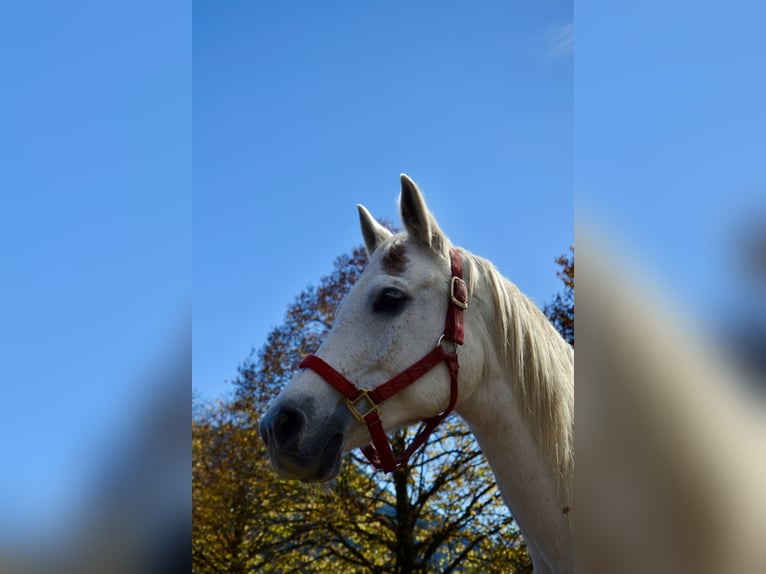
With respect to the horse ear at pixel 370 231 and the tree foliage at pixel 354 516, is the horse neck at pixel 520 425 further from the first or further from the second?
the tree foliage at pixel 354 516

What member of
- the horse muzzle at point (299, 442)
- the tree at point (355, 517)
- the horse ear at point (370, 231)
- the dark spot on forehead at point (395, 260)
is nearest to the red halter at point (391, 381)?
the horse muzzle at point (299, 442)

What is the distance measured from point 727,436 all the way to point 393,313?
212 cm

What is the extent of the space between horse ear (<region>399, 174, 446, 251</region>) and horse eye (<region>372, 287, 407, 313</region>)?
0.96 feet

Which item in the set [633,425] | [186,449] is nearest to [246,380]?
[186,449]

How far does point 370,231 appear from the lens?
3367mm

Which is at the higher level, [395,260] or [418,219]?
[418,219]

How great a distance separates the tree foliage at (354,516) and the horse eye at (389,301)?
787cm

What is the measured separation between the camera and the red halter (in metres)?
2.63

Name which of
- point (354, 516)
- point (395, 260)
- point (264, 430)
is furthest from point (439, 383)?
point (354, 516)

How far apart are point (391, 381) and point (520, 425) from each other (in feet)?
1.72

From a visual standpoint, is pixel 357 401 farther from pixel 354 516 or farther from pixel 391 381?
pixel 354 516

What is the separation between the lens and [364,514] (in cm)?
1073

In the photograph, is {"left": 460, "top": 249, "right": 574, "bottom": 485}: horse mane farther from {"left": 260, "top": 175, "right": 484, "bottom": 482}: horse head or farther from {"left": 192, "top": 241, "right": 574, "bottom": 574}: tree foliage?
{"left": 192, "top": 241, "right": 574, "bottom": 574}: tree foliage

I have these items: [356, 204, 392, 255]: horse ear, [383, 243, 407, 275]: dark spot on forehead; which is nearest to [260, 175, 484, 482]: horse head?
[383, 243, 407, 275]: dark spot on forehead
